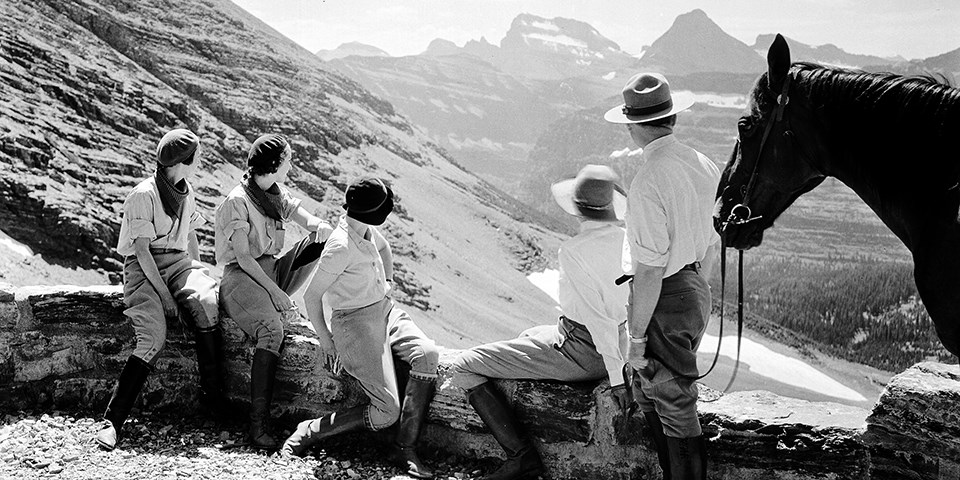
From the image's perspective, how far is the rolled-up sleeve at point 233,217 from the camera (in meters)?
5.38

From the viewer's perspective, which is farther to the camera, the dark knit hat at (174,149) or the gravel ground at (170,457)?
the dark knit hat at (174,149)

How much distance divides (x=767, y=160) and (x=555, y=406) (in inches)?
75.5

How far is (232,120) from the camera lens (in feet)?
166

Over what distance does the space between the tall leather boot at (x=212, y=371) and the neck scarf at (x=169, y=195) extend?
91 cm

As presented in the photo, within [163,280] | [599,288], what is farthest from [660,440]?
[163,280]

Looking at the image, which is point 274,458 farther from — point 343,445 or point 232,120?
point 232,120

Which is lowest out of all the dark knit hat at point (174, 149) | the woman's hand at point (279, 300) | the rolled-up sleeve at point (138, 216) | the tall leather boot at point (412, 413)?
the tall leather boot at point (412, 413)

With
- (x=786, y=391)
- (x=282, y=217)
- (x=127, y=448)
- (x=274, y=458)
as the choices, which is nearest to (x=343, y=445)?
(x=274, y=458)

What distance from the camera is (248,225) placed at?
543 cm

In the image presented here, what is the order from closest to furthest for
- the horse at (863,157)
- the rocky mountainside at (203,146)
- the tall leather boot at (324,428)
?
the horse at (863,157) → the tall leather boot at (324,428) → the rocky mountainside at (203,146)

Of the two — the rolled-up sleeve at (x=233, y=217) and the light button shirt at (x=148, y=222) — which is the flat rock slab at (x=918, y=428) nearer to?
the rolled-up sleeve at (x=233, y=217)

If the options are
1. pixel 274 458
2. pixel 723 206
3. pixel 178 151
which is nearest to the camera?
pixel 723 206

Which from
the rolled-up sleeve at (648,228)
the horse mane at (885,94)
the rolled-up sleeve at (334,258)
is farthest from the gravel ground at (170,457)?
the horse mane at (885,94)

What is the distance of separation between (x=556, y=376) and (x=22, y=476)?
3350 mm
